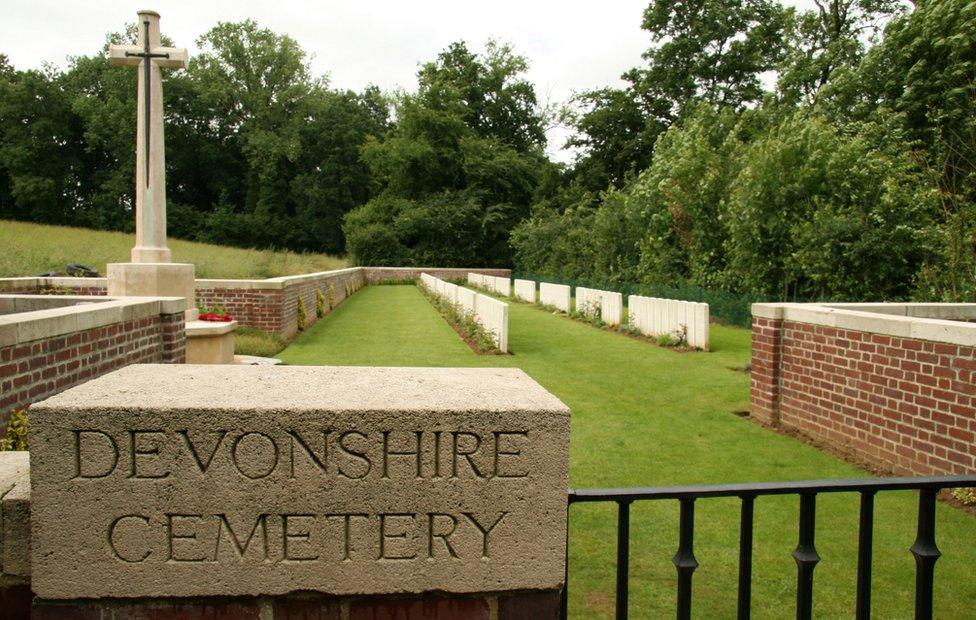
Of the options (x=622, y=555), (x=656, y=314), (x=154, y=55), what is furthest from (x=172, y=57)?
(x=622, y=555)

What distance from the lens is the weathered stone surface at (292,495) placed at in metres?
1.78

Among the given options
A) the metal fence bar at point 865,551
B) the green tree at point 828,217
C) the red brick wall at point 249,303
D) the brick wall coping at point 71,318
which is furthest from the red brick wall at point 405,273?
the metal fence bar at point 865,551

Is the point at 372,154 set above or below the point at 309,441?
above

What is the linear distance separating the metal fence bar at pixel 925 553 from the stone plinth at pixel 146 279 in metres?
8.63

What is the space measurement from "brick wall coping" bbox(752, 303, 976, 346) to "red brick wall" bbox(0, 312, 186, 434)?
556 cm

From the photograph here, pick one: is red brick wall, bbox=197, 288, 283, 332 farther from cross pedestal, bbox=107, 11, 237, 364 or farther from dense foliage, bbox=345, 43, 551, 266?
dense foliage, bbox=345, 43, 551, 266

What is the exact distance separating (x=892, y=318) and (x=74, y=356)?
576cm

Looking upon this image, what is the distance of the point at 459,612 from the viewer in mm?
1907

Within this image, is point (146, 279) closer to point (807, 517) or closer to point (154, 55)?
point (154, 55)

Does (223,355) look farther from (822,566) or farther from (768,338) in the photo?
(822,566)

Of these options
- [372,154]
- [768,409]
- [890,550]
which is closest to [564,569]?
[890,550]

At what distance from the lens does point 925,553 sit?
1.86 m

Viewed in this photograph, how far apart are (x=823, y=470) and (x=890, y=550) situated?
4.97 feet

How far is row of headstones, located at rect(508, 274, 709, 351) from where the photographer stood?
39.3ft
